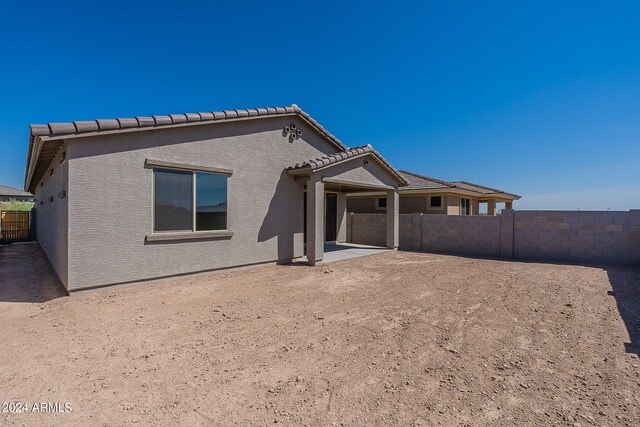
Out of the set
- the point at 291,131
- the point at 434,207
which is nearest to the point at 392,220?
the point at 291,131

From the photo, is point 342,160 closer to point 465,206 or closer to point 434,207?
point 434,207

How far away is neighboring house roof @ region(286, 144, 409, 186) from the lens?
9531mm

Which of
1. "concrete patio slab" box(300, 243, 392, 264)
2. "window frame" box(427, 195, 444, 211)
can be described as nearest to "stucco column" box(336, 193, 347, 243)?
"concrete patio slab" box(300, 243, 392, 264)

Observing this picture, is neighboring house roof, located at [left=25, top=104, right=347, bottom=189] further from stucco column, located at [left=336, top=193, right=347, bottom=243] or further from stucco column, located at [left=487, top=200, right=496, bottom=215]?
stucco column, located at [left=487, top=200, right=496, bottom=215]

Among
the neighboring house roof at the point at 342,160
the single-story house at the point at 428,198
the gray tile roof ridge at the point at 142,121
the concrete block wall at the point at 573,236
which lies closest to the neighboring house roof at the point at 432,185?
the single-story house at the point at 428,198

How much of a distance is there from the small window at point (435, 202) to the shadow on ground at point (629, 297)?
9.92 meters

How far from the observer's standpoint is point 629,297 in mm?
6355

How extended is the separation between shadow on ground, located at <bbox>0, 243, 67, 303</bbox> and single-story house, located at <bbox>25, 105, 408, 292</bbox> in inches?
15.6

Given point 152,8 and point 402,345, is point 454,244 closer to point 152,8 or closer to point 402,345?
point 402,345

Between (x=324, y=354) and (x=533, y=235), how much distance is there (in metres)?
11.0

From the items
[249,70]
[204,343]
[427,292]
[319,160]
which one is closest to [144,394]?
[204,343]

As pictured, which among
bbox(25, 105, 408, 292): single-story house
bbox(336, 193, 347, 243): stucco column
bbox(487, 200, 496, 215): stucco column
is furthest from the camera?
bbox(487, 200, 496, 215): stucco column

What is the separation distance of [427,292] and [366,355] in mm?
3534

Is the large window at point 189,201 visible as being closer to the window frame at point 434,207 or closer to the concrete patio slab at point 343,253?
the concrete patio slab at point 343,253
